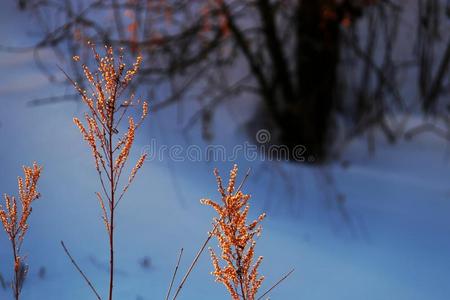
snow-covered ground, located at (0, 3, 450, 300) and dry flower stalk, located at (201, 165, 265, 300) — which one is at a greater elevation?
snow-covered ground, located at (0, 3, 450, 300)

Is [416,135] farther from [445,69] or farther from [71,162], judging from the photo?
[71,162]

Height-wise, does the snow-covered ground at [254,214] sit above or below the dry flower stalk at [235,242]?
above

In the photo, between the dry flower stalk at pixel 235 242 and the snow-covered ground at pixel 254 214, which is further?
the snow-covered ground at pixel 254 214

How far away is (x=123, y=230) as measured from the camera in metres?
4.14

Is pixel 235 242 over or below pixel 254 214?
below

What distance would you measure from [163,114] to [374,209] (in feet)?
5.76

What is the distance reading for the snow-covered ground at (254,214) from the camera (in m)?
3.73

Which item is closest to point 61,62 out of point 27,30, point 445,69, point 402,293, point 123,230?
point 27,30

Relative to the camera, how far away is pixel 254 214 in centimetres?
453

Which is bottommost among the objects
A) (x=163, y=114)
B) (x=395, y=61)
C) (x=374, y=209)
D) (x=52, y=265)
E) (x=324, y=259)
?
(x=52, y=265)

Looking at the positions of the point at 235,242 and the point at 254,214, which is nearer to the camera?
the point at 235,242

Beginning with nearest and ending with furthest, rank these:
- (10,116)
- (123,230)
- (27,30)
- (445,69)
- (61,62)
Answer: (123,230) → (10,116) → (445,69) → (61,62) → (27,30)

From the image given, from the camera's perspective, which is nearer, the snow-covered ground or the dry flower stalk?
the dry flower stalk

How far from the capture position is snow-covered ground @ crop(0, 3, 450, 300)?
12.2 ft
